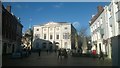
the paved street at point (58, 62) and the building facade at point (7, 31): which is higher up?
the building facade at point (7, 31)

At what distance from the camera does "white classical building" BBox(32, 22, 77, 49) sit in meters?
89.9

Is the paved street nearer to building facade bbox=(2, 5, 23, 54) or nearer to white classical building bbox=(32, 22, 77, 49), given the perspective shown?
building facade bbox=(2, 5, 23, 54)

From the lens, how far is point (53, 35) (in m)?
92.0

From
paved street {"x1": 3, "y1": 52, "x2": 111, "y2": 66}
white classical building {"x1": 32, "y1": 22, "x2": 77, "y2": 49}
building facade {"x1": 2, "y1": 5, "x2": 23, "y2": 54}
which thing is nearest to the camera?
paved street {"x1": 3, "y1": 52, "x2": 111, "y2": 66}

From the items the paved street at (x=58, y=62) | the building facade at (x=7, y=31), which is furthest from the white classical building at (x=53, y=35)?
the paved street at (x=58, y=62)

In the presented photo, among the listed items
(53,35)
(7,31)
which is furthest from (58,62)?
(53,35)

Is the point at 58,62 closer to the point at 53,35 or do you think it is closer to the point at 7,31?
the point at 7,31

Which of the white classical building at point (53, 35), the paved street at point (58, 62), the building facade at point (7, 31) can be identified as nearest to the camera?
the paved street at point (58, 62)

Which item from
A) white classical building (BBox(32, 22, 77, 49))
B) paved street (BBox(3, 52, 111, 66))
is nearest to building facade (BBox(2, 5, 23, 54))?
paved street (BBox(3, 52, 111, 66))

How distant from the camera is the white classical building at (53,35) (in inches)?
3541

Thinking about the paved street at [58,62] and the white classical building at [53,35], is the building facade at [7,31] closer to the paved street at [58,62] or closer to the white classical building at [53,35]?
the paved street at [58,62]

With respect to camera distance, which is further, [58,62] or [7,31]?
[7,31]

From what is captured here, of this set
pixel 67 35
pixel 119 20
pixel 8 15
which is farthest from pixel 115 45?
pixel 67 35

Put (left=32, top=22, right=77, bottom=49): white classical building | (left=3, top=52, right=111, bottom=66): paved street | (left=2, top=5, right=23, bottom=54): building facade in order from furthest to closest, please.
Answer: (left=32, top=22, right=77, bottom=49): white classical building → (left=2, top=5, right=23, bottom=54): building facade → (left=3, top=52, right=111, bottom=66): paved street
